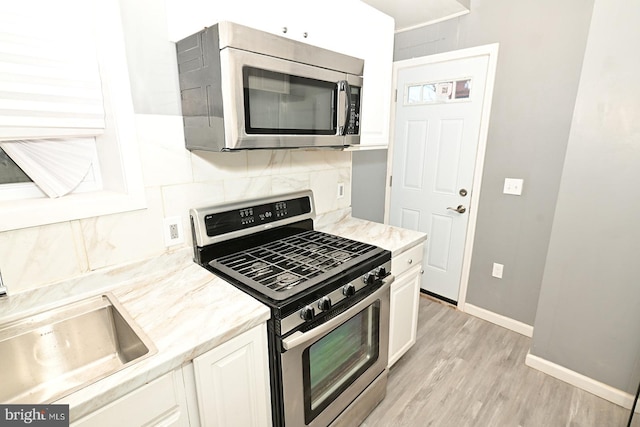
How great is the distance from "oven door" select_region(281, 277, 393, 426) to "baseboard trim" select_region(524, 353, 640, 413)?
1.12m

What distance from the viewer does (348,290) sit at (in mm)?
1356

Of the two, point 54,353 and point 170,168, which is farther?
point 170,168

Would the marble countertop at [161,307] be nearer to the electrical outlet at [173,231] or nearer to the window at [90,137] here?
the electrical outlet at [173,231]

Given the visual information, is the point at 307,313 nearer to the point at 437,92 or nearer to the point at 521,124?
the point at 521,124

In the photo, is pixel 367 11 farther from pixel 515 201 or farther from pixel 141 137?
pixel 515 201

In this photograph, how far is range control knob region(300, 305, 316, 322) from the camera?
3.88ft

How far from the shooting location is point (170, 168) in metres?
1.36

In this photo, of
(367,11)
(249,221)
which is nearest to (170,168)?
(249,221)

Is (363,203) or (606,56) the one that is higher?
(606,56)

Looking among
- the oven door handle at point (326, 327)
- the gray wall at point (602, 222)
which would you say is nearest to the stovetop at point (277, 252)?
the oven door handle at point (326, 327)

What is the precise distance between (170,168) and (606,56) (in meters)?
2.18

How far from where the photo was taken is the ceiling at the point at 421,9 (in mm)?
2202
